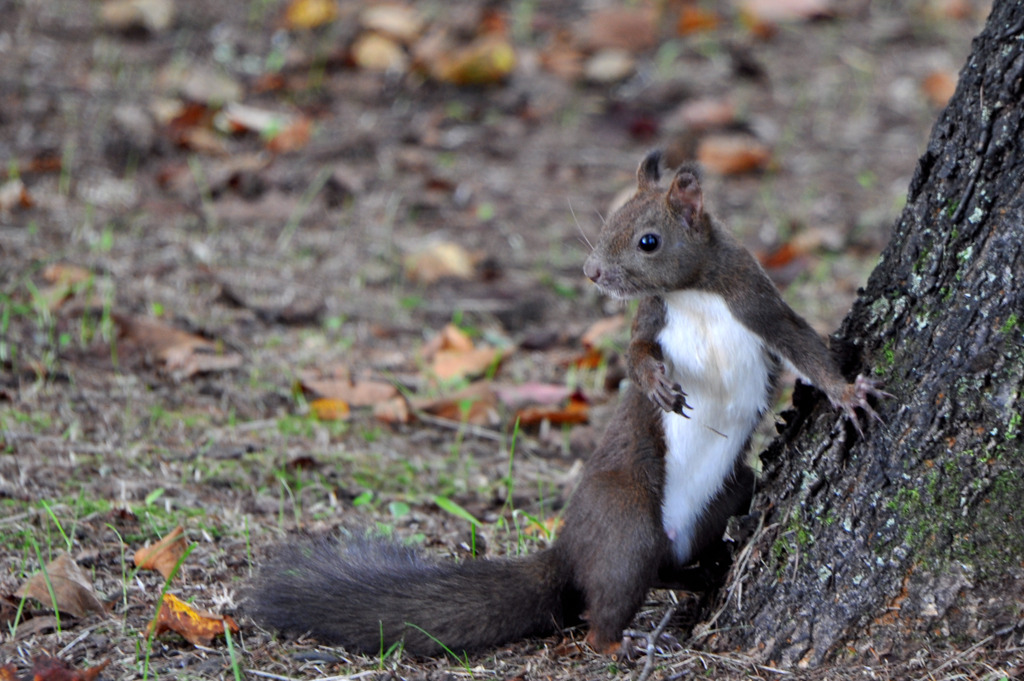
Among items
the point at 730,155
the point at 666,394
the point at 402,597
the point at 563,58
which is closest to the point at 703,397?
the point at 666,394

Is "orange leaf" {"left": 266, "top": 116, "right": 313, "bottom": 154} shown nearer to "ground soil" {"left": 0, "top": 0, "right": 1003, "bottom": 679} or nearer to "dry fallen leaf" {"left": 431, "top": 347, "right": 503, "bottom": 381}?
"ground soil" {"left": 0, "top": 0, "right": 1003, "bottom": 679}

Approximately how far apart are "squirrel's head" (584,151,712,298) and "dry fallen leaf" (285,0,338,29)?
4651mm

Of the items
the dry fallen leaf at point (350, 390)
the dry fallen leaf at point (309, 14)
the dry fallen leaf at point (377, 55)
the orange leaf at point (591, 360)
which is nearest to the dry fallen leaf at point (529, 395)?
the orange leaf at point (591, 360)

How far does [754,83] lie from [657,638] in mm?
4839

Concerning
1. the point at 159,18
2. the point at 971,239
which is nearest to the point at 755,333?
the point at 971,239

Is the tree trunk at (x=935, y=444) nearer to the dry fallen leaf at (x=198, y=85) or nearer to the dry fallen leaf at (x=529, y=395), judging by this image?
the dry fallen leaf at (x=529, y=395)

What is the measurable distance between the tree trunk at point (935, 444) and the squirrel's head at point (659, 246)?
0.42 metres

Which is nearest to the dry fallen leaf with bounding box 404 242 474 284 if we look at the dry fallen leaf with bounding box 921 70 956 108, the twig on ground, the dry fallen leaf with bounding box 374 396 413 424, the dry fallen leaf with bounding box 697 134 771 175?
the dry fallen leaf with bounding box 374 396 413 424

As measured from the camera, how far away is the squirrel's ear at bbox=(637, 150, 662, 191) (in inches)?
112

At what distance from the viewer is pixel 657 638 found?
2.42 metres

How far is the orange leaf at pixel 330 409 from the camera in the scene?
3.59 metres

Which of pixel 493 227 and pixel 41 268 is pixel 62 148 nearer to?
pixel 41 268

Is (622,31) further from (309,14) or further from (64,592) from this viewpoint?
(64,592)

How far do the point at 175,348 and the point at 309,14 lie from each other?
3.56 metres
